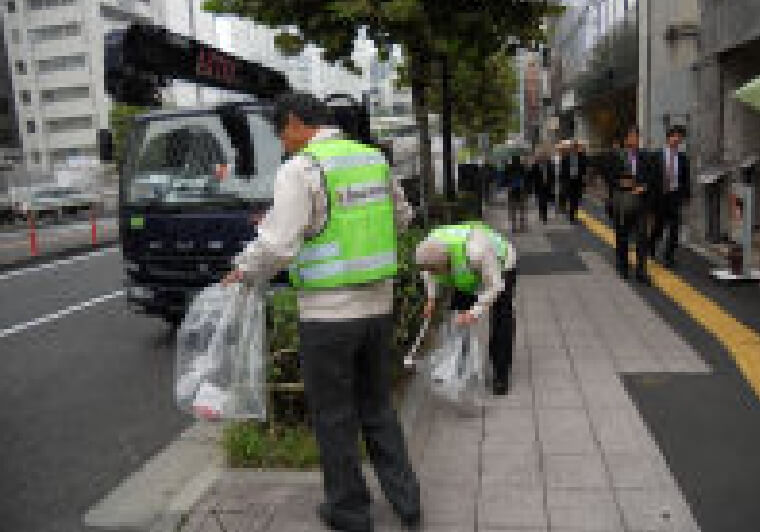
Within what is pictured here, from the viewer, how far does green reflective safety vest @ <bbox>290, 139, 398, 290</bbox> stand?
3320mm

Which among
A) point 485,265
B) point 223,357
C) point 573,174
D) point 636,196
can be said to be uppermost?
point 573,174

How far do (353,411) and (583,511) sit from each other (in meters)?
1.17

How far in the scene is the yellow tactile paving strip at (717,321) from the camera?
617 centimetres

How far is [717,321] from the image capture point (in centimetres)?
760

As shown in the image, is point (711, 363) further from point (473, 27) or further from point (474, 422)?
point (473, 27)

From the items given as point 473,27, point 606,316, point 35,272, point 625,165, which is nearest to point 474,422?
point 606,316

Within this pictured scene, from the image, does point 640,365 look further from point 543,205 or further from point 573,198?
point 543,205

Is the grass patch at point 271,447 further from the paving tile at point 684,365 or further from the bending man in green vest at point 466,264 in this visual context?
the paving tile at point 684,365

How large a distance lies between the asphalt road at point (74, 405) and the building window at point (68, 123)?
2676 inches

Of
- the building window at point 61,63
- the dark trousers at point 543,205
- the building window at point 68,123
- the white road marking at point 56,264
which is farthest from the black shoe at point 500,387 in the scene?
the building window at point 61,63

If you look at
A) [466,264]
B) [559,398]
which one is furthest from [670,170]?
[466,264]

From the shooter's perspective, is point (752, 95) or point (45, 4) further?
point (45, 4)

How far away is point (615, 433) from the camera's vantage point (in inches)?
189

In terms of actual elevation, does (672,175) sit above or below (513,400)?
above
